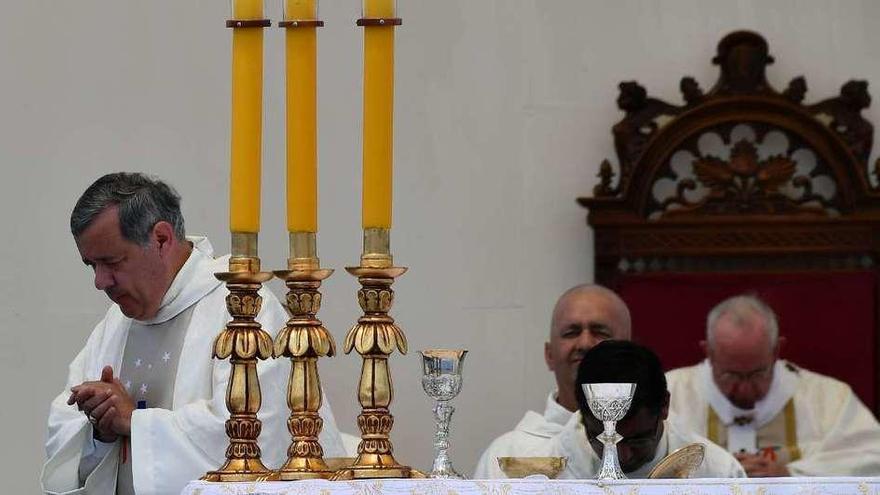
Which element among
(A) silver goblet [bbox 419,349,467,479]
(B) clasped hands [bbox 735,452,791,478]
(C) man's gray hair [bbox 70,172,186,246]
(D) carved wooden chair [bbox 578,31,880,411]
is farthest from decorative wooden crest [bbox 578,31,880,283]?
(A) silver goblet [bbox 419,349,467,479]

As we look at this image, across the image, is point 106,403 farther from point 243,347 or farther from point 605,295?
point 605,295

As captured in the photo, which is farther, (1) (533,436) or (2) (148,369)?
(1) (533,436)

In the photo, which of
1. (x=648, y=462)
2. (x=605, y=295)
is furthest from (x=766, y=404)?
(x=648, y=462)

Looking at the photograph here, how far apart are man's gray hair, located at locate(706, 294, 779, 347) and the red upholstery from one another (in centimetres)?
39

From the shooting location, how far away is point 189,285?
5.59 metres

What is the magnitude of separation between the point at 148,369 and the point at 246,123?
1958 millimetres

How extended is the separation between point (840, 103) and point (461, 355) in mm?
4029

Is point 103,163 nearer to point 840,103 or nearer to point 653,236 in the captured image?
point 653,236

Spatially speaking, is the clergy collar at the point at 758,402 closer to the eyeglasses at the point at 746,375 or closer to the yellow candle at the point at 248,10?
the eyeglasses at the point at 746,375

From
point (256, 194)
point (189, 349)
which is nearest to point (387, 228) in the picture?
point (256, 194)

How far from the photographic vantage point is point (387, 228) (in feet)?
12.4

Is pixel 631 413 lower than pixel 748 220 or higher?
lower

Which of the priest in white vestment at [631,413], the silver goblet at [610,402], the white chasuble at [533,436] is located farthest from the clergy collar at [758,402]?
the silver goblet at [610,402]

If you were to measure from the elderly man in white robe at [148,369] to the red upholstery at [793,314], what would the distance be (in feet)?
7.50
